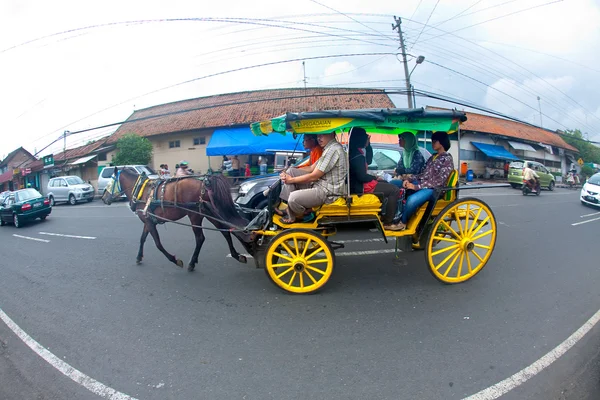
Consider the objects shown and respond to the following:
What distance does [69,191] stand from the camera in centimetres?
1909

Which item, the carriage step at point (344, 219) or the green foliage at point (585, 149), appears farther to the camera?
the green foliage at point (585, 149)

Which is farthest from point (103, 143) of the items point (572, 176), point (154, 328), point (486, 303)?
point (572, 176)

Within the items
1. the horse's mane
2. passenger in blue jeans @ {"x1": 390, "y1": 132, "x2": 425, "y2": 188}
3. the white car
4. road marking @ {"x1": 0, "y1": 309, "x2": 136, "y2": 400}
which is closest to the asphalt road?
road marking @ {"x1": 0, "y1": 309, "x2": 136, "y2": 400}

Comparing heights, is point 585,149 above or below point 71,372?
above

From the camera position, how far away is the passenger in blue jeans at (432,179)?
431cm

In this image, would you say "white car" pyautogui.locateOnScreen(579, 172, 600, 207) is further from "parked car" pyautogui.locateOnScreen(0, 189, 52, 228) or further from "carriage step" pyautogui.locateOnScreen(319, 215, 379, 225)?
"parked car" pyautogui.locateOnScreen(0, 189, 52, 228)

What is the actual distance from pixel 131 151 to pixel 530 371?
23.4 m

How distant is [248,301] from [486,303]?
288 cm

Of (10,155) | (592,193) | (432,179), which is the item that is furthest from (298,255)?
(10,155)

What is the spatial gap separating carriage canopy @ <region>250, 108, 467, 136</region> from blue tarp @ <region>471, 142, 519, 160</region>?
79.6 ft

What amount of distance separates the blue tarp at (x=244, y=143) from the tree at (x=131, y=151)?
5.07 m

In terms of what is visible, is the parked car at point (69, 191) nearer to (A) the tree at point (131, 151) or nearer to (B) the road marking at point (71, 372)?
(A) the tree at point (131, 151)

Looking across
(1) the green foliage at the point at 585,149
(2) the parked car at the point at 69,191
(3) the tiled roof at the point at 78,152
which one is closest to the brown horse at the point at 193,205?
(2) the parked car at the point at 69,191

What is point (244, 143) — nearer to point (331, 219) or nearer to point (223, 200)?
point (223, 200)
